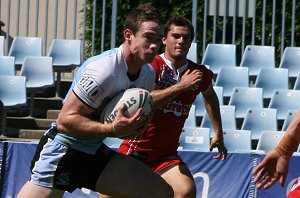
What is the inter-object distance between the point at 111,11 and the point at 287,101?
12.5 ft

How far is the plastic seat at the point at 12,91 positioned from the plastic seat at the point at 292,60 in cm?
380

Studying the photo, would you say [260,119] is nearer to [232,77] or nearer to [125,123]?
[232,77]

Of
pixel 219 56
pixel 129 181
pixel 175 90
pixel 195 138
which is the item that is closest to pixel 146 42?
pixel 175 90

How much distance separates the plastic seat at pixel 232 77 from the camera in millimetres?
12711

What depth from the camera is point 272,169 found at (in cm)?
501

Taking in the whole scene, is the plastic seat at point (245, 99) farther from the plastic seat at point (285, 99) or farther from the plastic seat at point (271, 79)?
the plastic seat at point (271, 79)

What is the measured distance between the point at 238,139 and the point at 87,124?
4.99m

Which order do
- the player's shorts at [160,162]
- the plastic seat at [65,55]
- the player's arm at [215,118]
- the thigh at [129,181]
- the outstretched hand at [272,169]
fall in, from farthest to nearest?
the plastic seat at [65,55] < the player's arm at [215,118] < the player's shorts at [160,162] < the thigh at [129,181] < the outstretched hand at [272,169]

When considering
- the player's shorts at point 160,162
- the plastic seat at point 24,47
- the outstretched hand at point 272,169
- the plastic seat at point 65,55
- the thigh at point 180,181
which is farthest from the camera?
the plastic seat at point 24,47

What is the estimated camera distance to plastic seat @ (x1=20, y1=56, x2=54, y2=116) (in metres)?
12.6

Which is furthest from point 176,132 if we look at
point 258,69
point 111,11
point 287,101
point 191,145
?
point 111,11

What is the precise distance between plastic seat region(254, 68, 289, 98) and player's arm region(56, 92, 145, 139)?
22.7 ft

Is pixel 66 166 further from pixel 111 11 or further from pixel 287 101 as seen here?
pixel 111 11

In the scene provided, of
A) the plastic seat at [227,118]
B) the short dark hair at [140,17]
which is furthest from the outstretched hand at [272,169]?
the plastic seat at [227,118]
